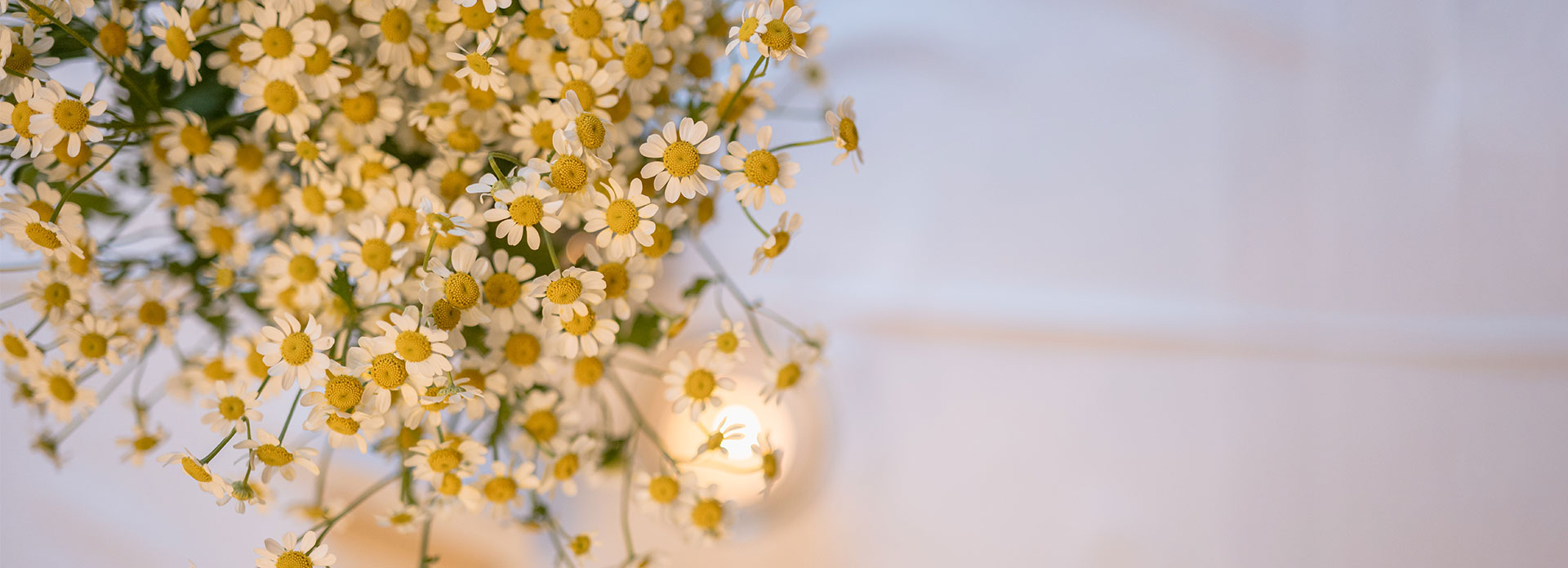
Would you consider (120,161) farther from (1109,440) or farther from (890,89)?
(1109,440)

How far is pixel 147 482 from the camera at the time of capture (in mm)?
623

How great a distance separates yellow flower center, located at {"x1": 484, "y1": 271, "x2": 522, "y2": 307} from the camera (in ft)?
1.06

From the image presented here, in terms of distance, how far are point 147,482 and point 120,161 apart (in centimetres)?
30

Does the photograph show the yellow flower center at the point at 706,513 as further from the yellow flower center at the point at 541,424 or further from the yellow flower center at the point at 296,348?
the yellow flower center at the point at 296,348

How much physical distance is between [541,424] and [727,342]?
10 centimetres

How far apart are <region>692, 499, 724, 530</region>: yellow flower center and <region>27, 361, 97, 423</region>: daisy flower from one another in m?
0.28

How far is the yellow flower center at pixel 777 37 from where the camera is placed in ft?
1.05

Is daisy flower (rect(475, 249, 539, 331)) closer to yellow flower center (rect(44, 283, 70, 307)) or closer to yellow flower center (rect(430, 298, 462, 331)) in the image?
yellow flower center (rect(430, 298, 462, 331))

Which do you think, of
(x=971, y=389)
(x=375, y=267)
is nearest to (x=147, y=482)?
(x=375, y=267)

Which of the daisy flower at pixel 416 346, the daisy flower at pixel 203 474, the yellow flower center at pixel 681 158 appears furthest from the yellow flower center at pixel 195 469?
the yellow flower center at pixel 681 158

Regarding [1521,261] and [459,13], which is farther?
[1521,261]

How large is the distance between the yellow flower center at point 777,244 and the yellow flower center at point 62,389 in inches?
13.1

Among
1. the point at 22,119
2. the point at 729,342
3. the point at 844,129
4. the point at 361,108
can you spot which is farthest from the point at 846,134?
the point at 22,119

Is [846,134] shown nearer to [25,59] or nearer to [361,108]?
[361,108]
